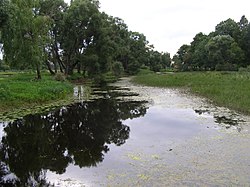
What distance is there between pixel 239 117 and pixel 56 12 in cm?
3718

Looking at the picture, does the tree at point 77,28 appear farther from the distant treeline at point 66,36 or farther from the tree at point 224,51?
the tree at point 224,51

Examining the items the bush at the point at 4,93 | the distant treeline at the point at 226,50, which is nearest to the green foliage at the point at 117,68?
the distant treeline at the point at 226,50

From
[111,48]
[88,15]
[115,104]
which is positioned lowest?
[115,104]

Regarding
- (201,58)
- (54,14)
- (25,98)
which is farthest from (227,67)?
(25,98)

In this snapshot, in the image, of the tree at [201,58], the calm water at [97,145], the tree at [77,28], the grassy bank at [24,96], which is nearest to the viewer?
the calm water at [97,145]

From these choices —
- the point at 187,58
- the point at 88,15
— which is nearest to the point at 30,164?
the point at 88,15

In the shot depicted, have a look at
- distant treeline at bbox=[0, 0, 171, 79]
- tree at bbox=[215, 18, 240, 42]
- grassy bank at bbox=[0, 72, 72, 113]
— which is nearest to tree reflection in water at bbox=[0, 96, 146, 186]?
grassy bank at bbox=[0, 72, 72, 113]

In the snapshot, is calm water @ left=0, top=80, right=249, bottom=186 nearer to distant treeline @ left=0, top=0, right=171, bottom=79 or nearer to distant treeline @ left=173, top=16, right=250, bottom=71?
distant treeline @ left=0, top=0, right=171, bottom=79

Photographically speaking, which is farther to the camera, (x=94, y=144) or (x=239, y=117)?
(x=239, y=117)

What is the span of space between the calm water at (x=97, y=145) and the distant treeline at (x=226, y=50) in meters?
54.6

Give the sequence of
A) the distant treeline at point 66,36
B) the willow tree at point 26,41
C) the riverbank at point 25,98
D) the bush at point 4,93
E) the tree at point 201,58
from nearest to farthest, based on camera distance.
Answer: the riverbank at point 25,98 → the bush at point 4,93 → the willow tree at point 26,41 → the distant treeline at point 66,36 → the tree at point 201,58

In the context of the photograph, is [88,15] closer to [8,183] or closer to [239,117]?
[239,117]

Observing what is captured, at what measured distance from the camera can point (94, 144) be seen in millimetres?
9453

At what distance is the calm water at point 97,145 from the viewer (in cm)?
666
